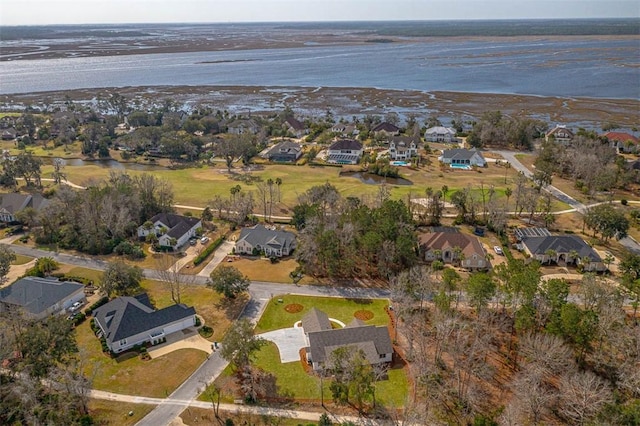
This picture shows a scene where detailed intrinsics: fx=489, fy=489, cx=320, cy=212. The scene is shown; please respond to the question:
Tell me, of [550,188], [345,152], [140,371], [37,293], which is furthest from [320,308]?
[345,152]

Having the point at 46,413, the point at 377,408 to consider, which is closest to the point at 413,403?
the point at 377,408

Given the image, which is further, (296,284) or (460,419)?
(296,284)

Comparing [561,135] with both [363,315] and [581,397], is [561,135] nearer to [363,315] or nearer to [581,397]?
[363,315]

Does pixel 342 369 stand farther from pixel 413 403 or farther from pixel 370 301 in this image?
pixel 370 301

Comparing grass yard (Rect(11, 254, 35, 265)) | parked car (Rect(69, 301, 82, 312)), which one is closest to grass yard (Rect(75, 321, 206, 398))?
parked car (Rect(69, 301, 82, 312))

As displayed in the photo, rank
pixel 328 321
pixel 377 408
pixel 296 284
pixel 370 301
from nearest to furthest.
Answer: pixel 377 408 < pixel 328 321 < pixel 370 301 < pixel 296 284

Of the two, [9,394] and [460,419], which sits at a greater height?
[9,394]

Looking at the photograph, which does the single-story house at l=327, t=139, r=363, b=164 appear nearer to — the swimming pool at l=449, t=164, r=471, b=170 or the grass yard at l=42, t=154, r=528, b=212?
the grass yard at l=42, t=154, r=528, b=212
